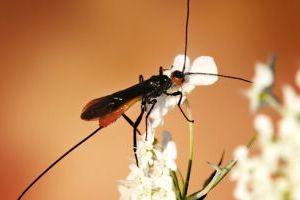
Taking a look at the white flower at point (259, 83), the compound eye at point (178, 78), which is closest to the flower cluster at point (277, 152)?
the white flower at point (259, 83)

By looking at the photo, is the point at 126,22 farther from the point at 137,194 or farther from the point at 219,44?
the point at 137,194

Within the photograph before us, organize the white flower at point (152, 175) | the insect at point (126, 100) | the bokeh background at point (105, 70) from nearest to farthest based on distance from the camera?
the white flower at point (152, 175)
the insect at point (126, 100)
the bokeh background at point (105, 70)

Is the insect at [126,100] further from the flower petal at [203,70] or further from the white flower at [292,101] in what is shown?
the white flower at [292,101]

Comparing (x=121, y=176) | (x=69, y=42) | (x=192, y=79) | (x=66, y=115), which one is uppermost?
(x=69, y=42)

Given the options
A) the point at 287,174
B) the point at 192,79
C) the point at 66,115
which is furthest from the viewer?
→ the point at 66,115

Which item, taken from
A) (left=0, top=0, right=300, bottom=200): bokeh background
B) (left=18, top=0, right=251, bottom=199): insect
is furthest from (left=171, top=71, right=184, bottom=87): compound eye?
(left=0, top=0, right=300, bottom=200): bokeh background

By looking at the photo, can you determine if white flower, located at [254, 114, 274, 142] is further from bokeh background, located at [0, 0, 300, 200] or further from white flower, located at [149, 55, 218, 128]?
bokeh background, located at [0, 0, 300, 200]

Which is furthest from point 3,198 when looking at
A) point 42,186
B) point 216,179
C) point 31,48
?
point 216,179
